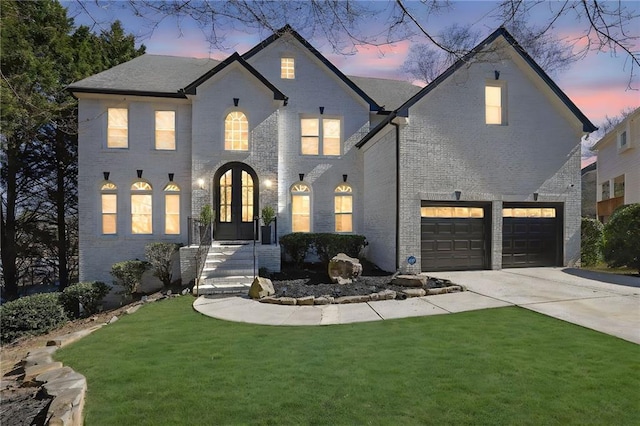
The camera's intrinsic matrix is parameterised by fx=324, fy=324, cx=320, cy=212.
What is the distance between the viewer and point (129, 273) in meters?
10.9

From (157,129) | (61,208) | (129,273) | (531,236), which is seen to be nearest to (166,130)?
(157,129)

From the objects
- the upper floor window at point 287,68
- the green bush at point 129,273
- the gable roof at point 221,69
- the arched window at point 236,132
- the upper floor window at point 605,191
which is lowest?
the green bush at point 129,273

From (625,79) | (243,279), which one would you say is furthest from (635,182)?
(243,279)

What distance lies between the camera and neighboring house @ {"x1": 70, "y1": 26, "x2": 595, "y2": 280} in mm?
11109

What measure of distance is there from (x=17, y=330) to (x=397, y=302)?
951 centimetres

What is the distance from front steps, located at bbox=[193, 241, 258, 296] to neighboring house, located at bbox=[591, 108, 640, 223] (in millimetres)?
18687

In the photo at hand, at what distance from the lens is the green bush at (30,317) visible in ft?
26.4

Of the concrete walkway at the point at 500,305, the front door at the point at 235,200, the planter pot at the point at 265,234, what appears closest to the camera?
the concrete walkway at the point at 500,305

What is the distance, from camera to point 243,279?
31.4 ft

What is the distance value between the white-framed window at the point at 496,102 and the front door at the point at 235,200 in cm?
898

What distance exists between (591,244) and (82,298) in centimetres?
1825

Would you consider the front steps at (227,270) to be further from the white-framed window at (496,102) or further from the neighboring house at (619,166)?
the neighboring house at (619,166)

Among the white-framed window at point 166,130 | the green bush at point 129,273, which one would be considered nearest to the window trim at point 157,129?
the white-framed window at point 166,130

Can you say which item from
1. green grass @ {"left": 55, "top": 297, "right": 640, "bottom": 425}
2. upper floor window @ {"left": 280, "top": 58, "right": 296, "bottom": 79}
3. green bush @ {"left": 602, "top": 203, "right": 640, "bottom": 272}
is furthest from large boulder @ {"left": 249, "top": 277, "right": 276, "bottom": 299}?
green bush @ {"left": 602, "top": 203, "right": 640, "bottom": 272}
